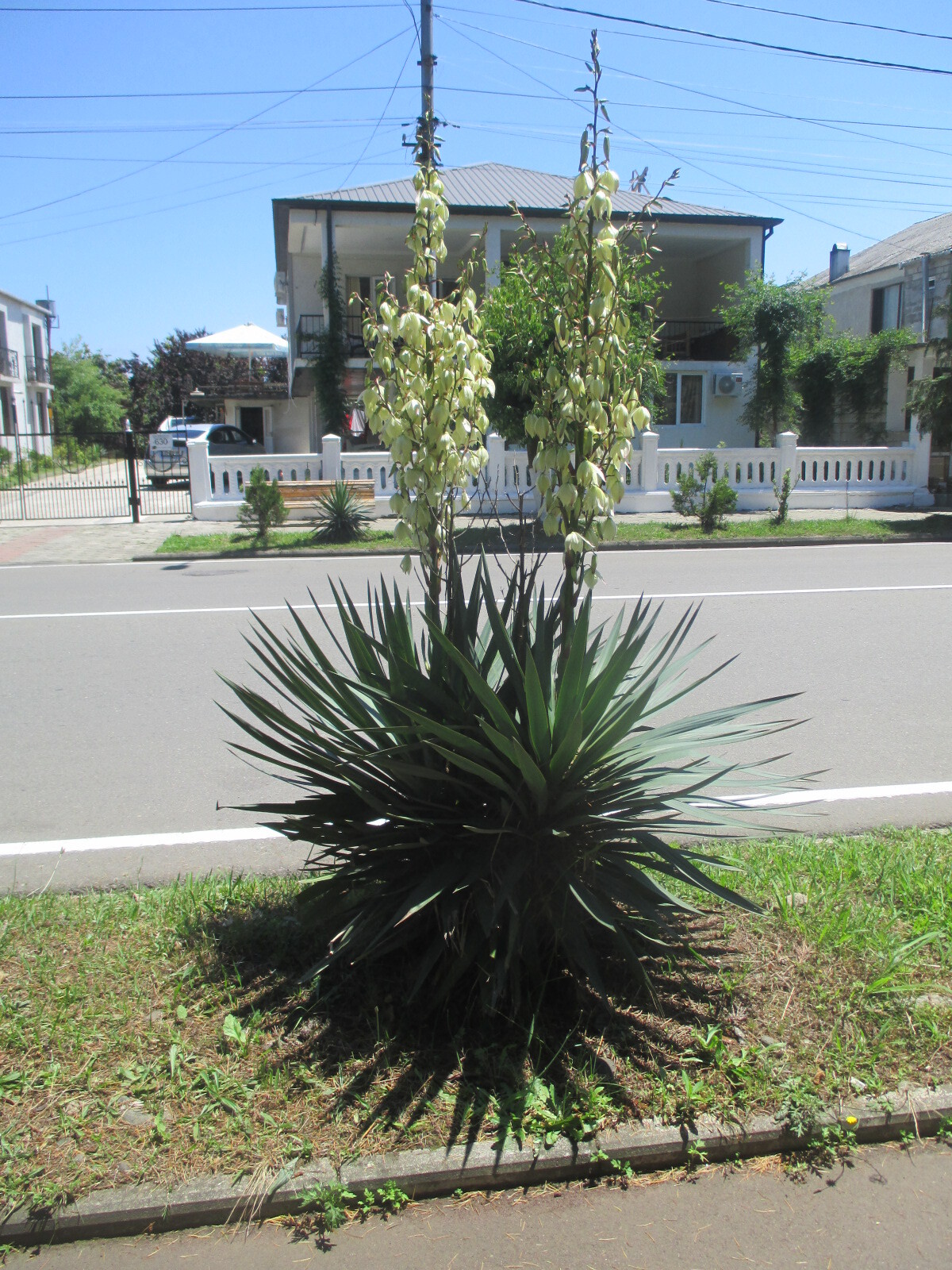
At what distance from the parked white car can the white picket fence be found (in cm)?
1060

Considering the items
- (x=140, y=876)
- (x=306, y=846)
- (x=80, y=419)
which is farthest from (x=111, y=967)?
(x=80, y=419)

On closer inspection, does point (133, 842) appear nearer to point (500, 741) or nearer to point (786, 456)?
point (500, 741)

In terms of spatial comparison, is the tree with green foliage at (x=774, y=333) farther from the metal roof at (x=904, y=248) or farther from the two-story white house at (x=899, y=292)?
the metal roof at (x=904, y=248)

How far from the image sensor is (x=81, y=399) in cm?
5553

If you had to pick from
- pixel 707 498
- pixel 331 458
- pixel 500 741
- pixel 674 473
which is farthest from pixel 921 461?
pixel 500 741

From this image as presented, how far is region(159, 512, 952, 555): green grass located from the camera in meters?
15.5

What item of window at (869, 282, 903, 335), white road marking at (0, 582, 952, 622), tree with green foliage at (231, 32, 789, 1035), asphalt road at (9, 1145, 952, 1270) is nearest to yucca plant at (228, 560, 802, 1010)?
tree with green foliage at (231, 32, 789, 1035)

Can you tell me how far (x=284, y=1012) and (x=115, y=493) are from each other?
90.7ft

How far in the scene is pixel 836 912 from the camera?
3.49 metres

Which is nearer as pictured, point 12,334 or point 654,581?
point 654,581

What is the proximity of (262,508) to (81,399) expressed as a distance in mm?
45223

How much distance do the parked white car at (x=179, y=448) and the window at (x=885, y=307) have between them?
20.0 m

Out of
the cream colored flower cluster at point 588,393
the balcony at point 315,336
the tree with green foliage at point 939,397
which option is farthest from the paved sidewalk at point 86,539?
the tree with green foliage at point 939,397

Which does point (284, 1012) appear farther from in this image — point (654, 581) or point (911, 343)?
point (911, 343)
